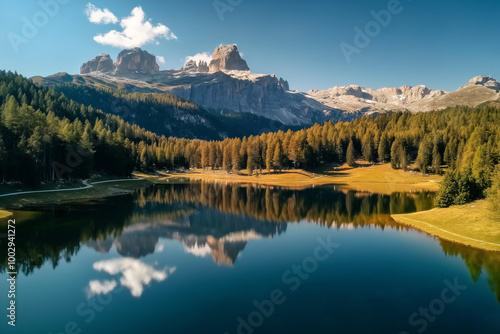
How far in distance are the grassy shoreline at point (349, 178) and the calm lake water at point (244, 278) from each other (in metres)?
65.3

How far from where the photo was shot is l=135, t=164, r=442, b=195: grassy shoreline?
11532 centimetres

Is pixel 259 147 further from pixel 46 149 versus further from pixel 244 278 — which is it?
pixel 244 278

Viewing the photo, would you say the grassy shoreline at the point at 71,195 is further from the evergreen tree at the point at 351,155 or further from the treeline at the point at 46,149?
the evergreen tree at the point at 351,155

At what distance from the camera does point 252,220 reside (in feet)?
197

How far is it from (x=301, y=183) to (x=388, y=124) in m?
85.6

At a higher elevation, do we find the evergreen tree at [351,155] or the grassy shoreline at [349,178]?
the evergreen tree at [351,155]

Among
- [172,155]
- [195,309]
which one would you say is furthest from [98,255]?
[172,155]
